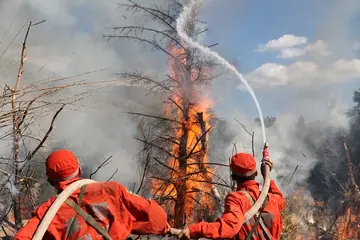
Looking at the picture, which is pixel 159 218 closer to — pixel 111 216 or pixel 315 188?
pixel 111 216

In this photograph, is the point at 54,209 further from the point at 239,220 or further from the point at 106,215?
the point at 239,220

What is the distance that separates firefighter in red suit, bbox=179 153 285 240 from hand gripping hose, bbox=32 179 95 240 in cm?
118

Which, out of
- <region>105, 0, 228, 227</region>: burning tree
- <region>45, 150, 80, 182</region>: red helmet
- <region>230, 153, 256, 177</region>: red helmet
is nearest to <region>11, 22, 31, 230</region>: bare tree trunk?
<region>45, 150, 80, 182</region>: red helmet

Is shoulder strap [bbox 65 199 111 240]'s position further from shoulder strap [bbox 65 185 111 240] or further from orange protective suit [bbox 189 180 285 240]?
orange protective suit [bbox 189 180 285 240]

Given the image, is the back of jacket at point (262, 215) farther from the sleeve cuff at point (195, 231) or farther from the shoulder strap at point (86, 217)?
the shoulder strap at point (86, 217)

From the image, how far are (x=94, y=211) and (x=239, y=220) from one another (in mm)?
1342

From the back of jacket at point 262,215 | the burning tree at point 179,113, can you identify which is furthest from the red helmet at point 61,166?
the burning tree at point 179,113

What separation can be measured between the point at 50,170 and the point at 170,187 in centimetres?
1471

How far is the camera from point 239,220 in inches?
152

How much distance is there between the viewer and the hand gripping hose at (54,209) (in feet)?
9.74

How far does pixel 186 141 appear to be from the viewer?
18562mm

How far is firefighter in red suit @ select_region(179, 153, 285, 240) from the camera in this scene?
3.84 m

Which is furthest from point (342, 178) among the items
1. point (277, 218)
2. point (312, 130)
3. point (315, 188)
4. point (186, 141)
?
point (277, 218)

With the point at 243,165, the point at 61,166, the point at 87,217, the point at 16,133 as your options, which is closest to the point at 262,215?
the point at 243,165
